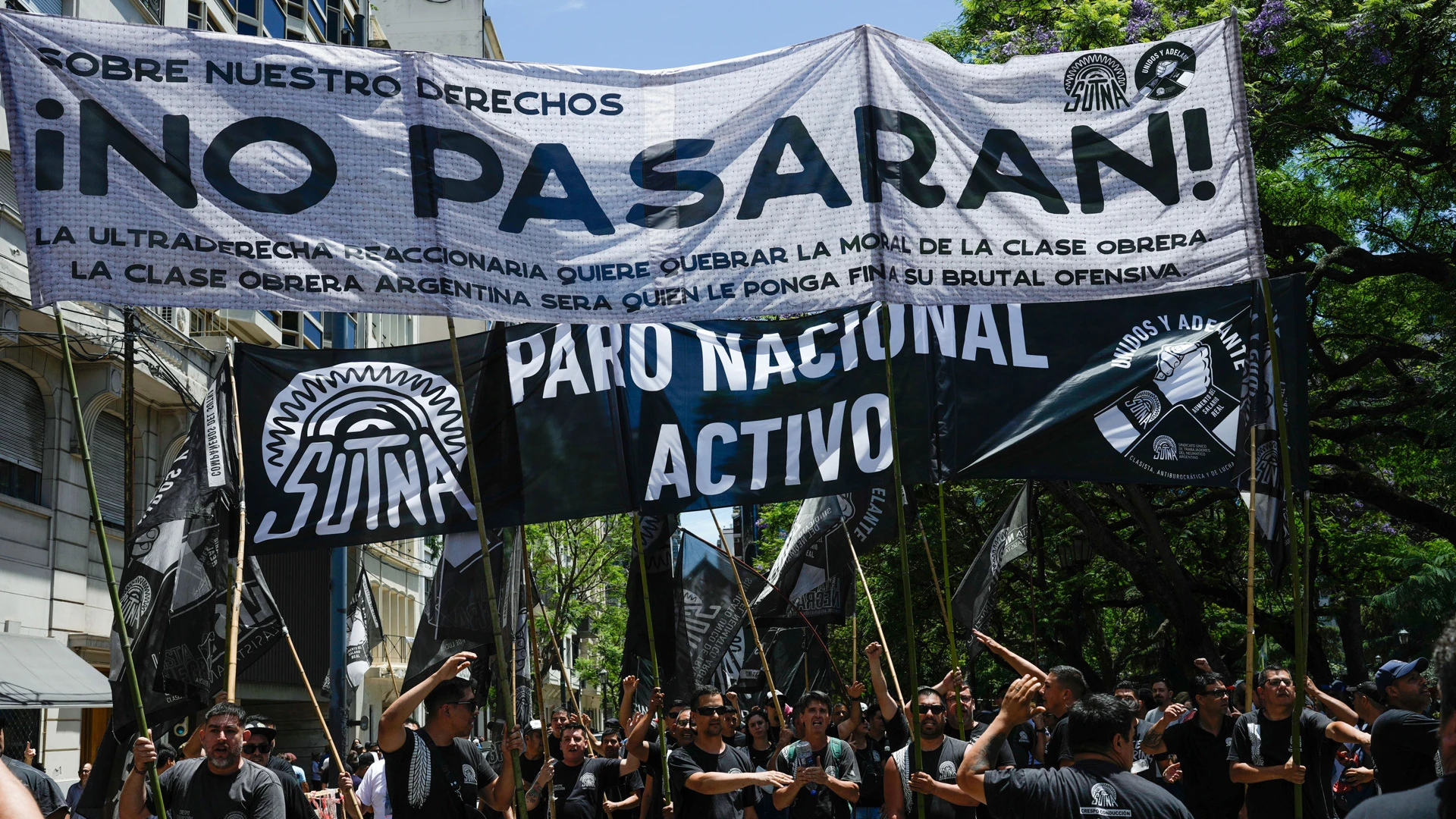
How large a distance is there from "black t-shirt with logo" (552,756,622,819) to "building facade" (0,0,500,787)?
363cm

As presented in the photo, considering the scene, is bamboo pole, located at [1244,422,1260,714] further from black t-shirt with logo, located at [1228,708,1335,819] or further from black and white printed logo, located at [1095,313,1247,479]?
black t-shirt with logo, located at [1228,708,1335,819]

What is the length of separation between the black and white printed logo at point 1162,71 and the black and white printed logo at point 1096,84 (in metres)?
0.09

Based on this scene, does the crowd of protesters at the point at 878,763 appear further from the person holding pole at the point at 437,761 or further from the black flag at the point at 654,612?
the black flag at the point at 654,612

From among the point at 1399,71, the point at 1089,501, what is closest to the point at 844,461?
the point at 1399,71

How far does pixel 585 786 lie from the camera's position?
10.6m

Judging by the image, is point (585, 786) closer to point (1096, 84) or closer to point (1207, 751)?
point (1207, 751)

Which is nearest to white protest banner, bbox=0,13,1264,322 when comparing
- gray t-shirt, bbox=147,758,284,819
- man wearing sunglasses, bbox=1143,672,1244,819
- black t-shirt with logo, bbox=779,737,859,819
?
gray t-shirt, bbox=147,758,284,819

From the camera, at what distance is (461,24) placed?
64062 millimetres

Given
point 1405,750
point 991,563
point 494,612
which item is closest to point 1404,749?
point 1405,750

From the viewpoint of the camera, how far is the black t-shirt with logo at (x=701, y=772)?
8.42 meters

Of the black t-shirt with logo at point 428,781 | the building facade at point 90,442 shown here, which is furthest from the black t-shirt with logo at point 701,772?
the building facade at point 90,442

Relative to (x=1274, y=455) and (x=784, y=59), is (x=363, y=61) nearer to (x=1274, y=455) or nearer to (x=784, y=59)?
(x=784, y=59)

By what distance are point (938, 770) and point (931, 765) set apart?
0.42 ft

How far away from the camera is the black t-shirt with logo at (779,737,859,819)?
8.93 m
